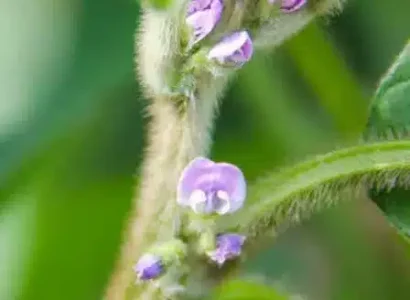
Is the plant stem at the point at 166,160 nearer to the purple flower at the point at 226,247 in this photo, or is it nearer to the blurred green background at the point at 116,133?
the purple flower at the point at 226,247

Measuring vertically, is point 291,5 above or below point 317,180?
above

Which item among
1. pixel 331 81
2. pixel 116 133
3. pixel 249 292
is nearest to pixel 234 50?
pixel 249 292

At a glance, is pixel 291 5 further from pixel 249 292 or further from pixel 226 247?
pixel 249 292

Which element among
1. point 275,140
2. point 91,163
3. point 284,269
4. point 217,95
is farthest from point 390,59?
point 217,95

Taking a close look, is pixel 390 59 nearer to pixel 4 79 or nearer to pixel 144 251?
pixel 4 79

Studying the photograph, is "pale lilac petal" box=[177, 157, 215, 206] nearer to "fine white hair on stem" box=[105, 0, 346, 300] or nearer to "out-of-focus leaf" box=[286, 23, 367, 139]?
"fine white hair on stem" box=[105, 0, 346, 300]

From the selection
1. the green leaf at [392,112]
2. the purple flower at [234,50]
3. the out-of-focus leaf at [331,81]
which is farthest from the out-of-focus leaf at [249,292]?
the out-of-focus leaf at [331,81]
